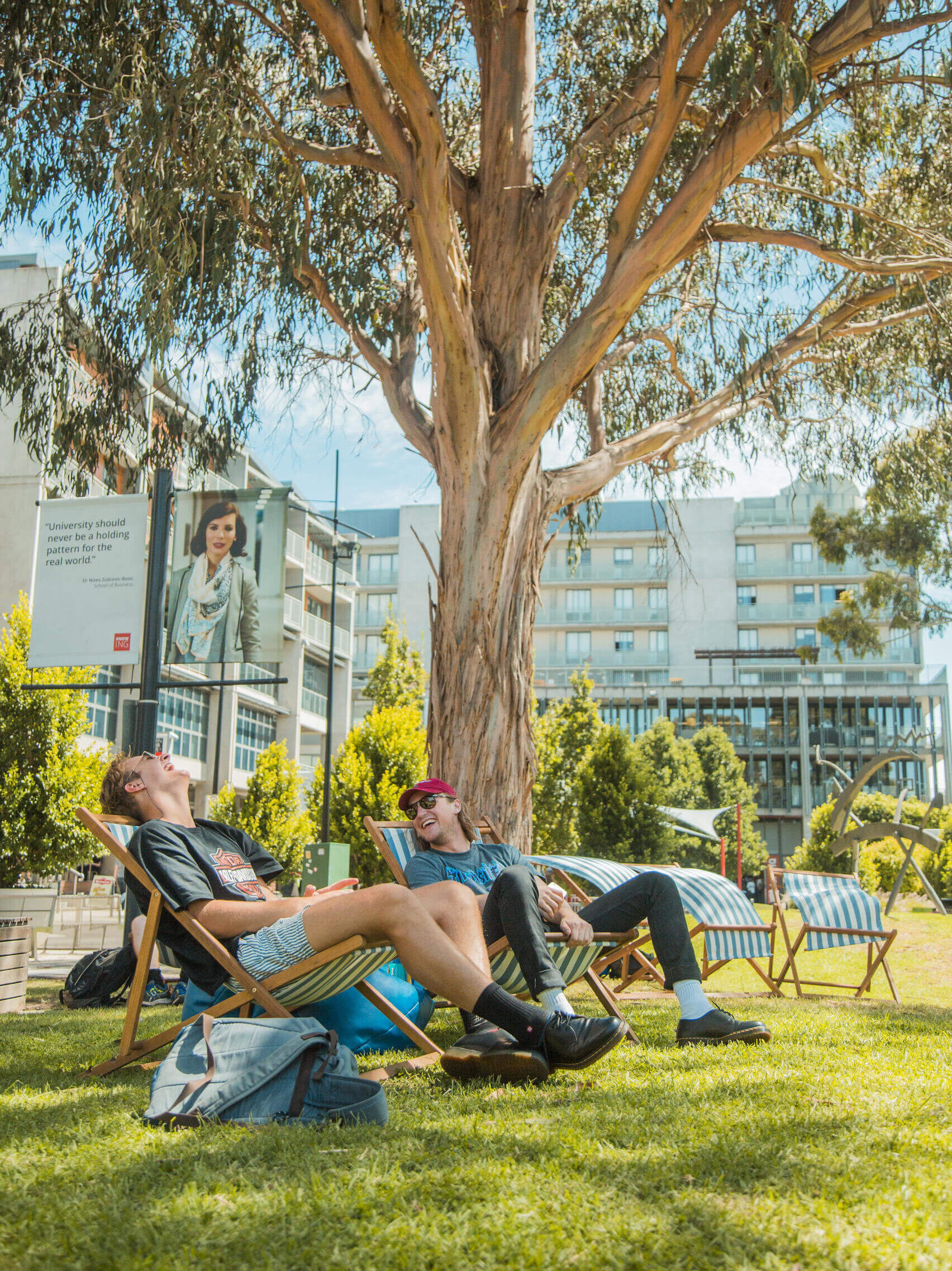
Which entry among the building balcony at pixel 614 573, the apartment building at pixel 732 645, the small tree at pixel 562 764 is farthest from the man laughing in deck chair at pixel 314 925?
the building balcony at pixel 614 573

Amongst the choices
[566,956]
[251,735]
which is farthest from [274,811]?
[566,956]

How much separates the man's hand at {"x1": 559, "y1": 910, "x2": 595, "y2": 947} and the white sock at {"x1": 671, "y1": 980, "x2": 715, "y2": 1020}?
0.34 m

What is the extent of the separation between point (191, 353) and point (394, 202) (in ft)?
8.95

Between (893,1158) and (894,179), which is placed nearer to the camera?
(893,1158)

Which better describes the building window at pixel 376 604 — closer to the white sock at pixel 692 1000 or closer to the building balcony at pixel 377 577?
the building balcony at pixel 377 577

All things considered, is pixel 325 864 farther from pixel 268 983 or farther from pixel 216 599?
pixel 268 983

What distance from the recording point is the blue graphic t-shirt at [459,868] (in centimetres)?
414

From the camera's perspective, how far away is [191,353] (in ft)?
24.0

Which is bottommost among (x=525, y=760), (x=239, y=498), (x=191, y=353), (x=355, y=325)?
(x=525, y=760)

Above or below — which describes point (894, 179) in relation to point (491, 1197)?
above

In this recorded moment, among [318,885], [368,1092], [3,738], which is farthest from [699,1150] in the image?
[3,738]

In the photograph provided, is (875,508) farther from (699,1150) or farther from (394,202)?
(699,1150)

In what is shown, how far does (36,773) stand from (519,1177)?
12.7 m

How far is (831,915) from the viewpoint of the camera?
20.7 ft
